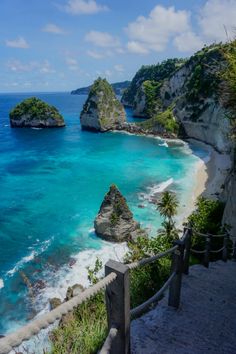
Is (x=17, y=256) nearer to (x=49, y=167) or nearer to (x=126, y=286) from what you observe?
(x=126, y=286)

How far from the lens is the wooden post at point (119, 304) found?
3.57m

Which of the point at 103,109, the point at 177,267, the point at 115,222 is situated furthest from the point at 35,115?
the point at 177,267

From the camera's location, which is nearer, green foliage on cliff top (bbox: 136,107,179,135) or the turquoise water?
the turquoise water

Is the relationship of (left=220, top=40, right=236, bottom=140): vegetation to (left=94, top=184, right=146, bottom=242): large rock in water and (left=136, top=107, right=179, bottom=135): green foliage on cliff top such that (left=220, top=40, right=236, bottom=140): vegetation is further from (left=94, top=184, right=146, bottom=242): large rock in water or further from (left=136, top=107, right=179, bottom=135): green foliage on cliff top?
(left=136, top=107, right=179, bottom=135): green foliage on cliff top

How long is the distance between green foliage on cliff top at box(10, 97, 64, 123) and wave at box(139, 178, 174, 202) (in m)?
66.3

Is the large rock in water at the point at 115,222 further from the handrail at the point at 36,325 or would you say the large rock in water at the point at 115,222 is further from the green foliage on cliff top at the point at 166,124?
the green foliage on cliff top at the point at 166,124

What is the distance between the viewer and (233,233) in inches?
585

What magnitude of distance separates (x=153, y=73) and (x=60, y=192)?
124 m

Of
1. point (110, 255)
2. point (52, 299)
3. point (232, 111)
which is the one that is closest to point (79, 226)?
point (110, 255)

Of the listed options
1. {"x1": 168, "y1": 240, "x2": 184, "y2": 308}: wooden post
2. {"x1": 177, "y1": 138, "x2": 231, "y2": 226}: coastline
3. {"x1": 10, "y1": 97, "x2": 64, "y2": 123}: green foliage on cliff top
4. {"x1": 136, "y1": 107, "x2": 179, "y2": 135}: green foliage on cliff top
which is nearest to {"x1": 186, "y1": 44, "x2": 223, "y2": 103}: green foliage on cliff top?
{"x1": 136, "y1": 107, "x2": 179, "y2": 135}: green foliage on cliff top

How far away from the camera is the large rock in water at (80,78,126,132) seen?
9419 centimetres

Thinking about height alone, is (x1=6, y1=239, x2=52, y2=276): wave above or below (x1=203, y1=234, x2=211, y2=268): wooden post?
below

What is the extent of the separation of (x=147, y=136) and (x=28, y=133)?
124 feet

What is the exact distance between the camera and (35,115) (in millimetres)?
103250
